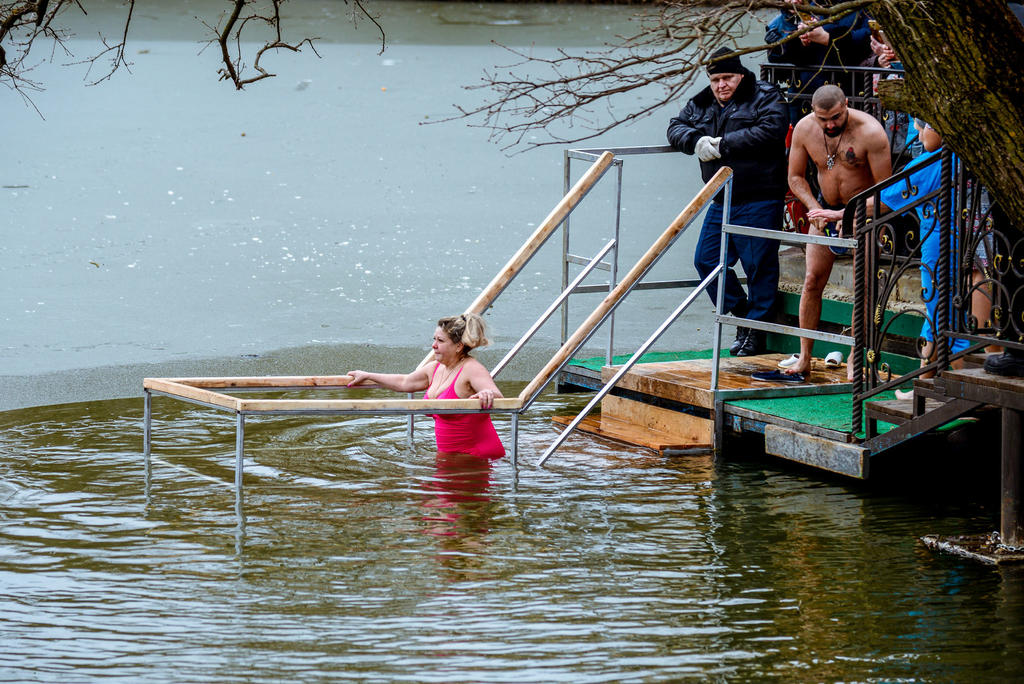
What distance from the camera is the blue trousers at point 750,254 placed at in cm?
Answer: 915

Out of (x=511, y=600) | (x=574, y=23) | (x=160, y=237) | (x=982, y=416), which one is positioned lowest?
(x=511, y=600)

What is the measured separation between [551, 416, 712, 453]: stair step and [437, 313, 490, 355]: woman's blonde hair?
120 cm

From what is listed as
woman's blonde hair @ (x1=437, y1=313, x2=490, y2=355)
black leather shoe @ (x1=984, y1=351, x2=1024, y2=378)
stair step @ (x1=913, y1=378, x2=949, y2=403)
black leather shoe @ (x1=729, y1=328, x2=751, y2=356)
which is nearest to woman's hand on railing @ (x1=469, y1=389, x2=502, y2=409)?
woman's blonde hair @ (x1=437, y1=313, x2=490, y2=355)

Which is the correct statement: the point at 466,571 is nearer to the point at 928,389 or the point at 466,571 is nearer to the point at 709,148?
the point at 928,389

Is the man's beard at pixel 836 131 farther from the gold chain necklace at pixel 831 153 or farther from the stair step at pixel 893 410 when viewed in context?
the stair step at pixel 893 410

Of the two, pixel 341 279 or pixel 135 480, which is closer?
pixel 135 480

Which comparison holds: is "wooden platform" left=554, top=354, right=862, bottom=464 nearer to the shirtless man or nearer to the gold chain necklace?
the shirtless man

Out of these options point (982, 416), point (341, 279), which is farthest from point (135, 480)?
point (341, 279)

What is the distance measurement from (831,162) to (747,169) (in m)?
0.76

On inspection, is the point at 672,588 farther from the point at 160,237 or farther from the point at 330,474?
the point at 160,237

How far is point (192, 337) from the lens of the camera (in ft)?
36.5

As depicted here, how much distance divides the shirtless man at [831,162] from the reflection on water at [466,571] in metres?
0.96

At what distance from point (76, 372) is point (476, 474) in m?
3.77

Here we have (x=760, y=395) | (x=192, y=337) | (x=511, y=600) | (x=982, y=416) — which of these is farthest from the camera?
(x=192, y=337)
